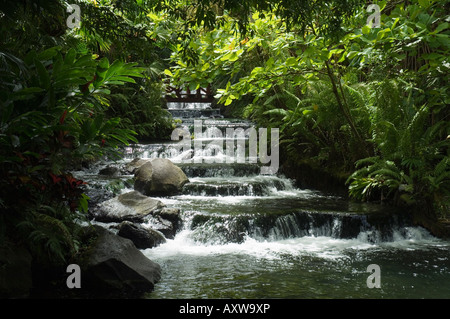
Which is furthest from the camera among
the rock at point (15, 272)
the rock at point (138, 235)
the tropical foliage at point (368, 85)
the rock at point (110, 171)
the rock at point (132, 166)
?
the rock at point (132, 166)

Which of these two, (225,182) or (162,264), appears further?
(225,182)

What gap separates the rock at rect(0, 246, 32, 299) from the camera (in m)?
3.75

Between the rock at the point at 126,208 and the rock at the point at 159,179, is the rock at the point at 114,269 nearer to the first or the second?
the rock at the point at 126,208

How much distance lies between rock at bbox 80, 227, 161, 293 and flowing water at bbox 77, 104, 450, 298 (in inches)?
7.5

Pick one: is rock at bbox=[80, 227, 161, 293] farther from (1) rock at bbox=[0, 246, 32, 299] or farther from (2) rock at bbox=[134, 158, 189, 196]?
(2) rock at bbox=[134, 158, 189, 196]

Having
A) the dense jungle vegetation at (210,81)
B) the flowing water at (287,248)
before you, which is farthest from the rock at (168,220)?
the dense jungle vegetation at (210,81)

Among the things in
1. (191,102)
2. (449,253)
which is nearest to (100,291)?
(449,253)

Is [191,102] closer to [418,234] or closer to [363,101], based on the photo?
[363,101]

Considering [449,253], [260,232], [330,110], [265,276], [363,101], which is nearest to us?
[265,276]

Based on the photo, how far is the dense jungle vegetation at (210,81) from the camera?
3.78 m

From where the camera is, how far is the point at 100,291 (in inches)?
165

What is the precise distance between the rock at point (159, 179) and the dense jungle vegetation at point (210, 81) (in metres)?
2.30

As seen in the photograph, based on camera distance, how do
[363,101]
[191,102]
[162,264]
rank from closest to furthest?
[162,264] < [363,101] < [191,102]

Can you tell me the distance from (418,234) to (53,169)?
535 cm
